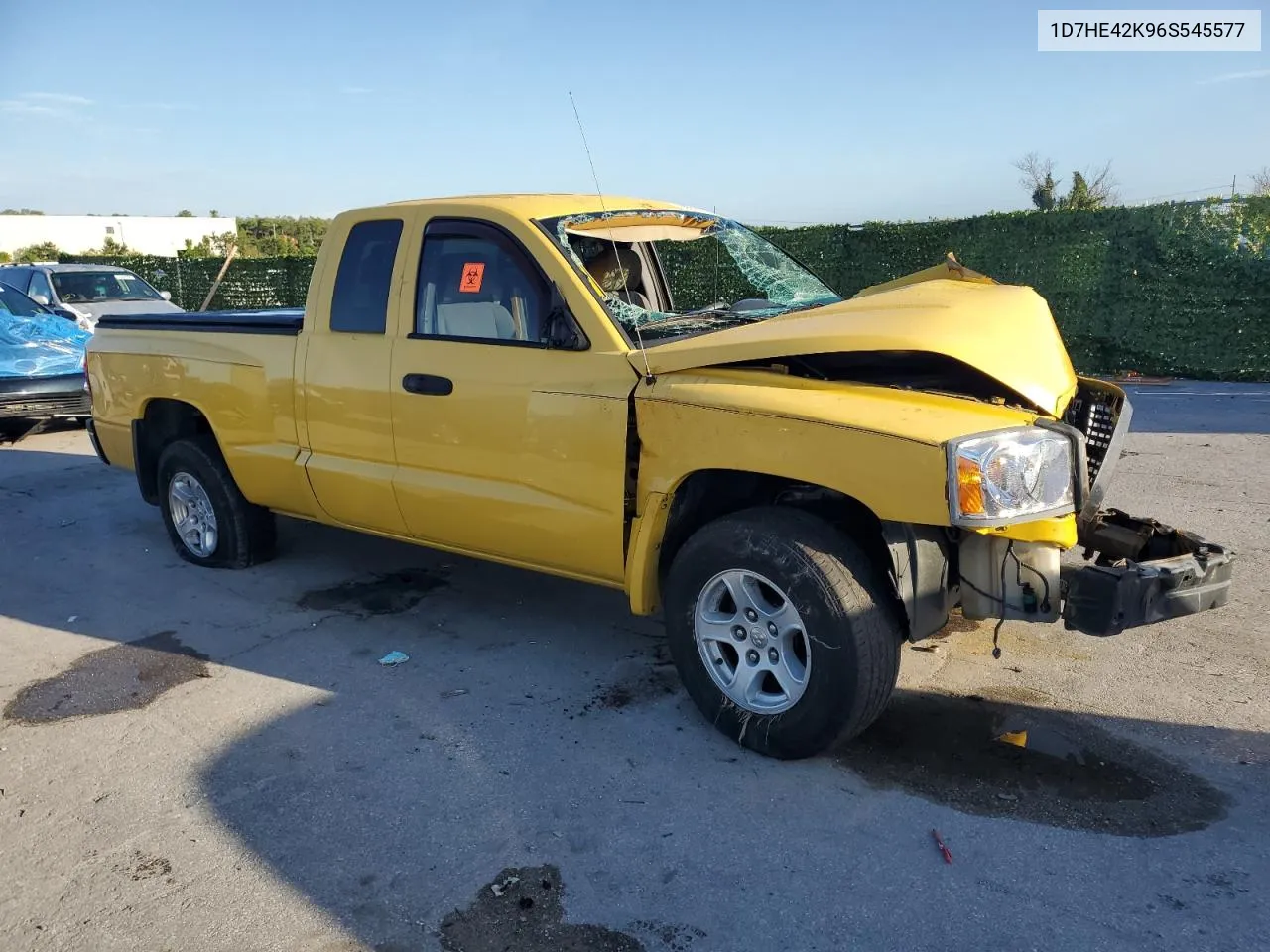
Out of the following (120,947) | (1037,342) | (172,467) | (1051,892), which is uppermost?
(1037,342)

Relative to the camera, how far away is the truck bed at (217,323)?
16.9 ft

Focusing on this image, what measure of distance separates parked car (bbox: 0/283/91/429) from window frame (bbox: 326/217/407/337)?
21.7 ft

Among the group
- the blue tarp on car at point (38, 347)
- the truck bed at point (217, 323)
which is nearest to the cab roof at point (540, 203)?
the truck bed at point (217, 323)

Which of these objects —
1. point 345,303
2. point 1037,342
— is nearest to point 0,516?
point 345,303

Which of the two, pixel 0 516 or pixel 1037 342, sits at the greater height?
pixel 1037 342

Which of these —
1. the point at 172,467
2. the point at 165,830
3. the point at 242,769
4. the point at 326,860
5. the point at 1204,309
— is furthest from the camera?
the point at 1204,309

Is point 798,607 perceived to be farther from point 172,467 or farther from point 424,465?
point 172,467

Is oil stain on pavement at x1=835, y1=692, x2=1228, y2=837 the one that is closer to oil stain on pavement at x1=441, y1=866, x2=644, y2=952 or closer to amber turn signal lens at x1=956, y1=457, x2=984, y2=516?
amber turn signal lens at x1=956, y1=457, x2=984, y2=516

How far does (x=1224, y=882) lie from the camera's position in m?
2.79

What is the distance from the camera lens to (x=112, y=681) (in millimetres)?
4461

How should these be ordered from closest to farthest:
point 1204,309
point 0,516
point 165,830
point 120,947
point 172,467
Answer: point 120,947 → point 165,830 → point 172,467 → point 0,516 → point 1204,309

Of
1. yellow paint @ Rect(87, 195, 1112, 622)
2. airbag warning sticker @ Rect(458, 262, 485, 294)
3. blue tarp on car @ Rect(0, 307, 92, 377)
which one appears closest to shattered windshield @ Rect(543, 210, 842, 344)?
yellow paint @ Rect(87, 195, 1112, 622)

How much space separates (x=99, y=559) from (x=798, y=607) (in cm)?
497

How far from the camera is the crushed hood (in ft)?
11.1
